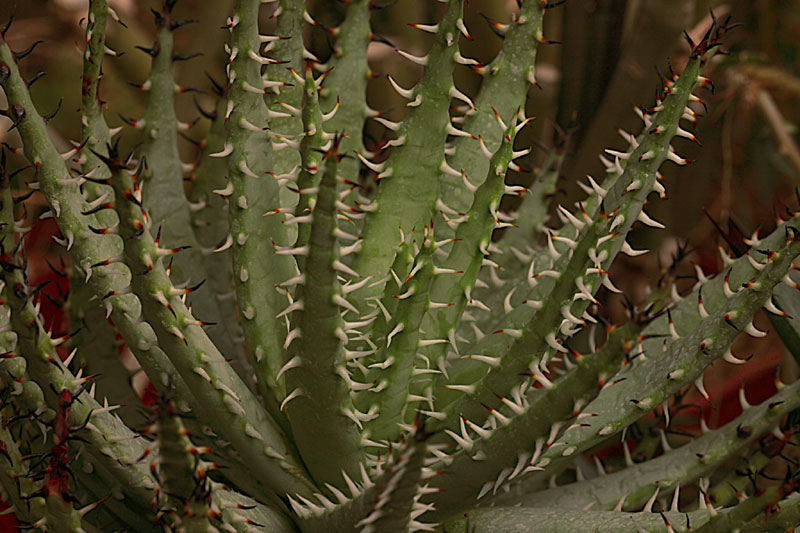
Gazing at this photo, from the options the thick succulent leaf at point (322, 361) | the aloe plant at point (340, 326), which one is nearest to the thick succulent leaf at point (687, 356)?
the aloe plant at point (340, 326)

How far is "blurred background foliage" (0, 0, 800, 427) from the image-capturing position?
0.89 meters

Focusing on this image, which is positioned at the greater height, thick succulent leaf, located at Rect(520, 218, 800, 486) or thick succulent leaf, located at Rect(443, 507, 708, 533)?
thick succulent leaf, located at Rect(520, 218, 800, 486)

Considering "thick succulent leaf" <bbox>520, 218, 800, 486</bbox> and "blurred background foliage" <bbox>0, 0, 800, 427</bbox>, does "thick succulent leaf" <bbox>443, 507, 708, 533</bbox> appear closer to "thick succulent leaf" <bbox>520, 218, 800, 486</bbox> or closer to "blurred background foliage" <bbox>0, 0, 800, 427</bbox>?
"thick succulent leaf" <bbox>520, 218, 800, 486</bbox>

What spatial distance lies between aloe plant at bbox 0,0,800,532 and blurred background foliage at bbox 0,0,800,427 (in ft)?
0.69

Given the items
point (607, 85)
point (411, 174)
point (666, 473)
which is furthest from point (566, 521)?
point (607, 85)

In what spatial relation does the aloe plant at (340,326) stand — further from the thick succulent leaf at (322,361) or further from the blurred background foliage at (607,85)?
the blurred background foliage at (607,85)

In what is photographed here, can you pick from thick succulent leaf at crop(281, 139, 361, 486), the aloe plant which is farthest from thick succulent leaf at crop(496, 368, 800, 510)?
thick succulent leaf at crop(281, 139, 361, 486)

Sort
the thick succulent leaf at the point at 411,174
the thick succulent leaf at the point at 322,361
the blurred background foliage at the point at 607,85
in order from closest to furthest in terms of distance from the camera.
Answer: the thick succulent leaf at the point at 322,361 → the thick succulent leaf at the point at 411,174 → the blurred background foliage at the point at 607,85

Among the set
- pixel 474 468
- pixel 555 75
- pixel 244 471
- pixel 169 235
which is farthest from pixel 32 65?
pixel 474 468

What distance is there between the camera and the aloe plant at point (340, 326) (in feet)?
1.35

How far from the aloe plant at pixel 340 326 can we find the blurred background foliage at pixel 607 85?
210 mm

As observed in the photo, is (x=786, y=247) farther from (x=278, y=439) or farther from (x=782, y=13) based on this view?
(x=782, y=13)

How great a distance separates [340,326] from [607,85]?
0.65 meters

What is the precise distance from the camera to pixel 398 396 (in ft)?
1.57
